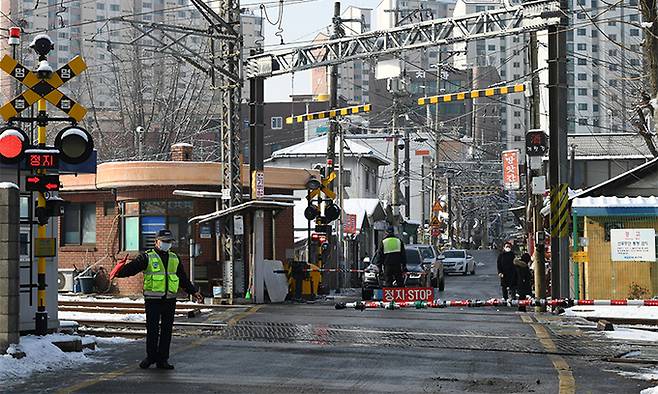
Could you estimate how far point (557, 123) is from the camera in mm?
27719

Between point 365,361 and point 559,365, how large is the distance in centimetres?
249

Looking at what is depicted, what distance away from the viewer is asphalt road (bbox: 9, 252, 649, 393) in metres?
12.3

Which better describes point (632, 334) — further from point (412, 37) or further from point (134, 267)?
point (412, 37)

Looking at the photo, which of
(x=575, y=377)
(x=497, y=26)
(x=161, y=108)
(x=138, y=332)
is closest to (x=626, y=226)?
(x=497, y=26)

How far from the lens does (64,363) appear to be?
46.9 ft

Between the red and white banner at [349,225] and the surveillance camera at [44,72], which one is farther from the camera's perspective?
the red and white banner at [349,225]

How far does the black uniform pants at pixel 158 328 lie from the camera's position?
13.8 m

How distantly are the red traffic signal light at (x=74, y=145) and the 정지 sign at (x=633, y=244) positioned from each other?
17.3 metres

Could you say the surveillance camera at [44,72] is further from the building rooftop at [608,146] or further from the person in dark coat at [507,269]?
the building rooftop at [608,146]

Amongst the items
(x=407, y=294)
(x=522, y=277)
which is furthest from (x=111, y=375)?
(x=522, y=277)

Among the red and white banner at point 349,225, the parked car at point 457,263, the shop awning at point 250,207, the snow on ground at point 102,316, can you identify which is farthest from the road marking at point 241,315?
the parked car at point 457,263

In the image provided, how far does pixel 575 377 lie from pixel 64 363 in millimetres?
6329

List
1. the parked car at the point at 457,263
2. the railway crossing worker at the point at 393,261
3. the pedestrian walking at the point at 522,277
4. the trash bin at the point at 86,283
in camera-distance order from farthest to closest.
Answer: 1. the parked car at the point at 457,263
2. the trash bin at the point at 86,283
3. the pedestrian walking at the point at 522,277
4. the railway crossing worker at the point at 393,261

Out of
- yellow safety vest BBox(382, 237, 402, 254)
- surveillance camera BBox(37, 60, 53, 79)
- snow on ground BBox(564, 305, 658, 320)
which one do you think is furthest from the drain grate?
yellow safety vest BBox(382, 237, 402, 254)
